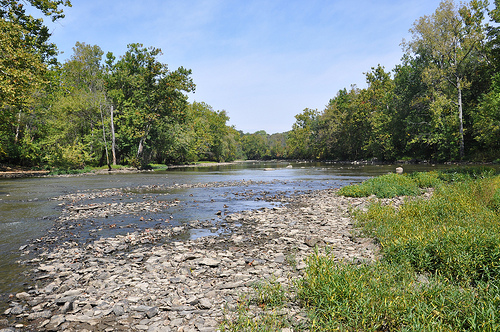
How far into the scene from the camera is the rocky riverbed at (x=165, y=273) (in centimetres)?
480

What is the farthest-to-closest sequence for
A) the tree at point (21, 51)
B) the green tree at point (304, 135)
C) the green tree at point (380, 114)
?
the green tree at point (304, 135), the green tree at point (380, 114), the tree at point (21, 51)

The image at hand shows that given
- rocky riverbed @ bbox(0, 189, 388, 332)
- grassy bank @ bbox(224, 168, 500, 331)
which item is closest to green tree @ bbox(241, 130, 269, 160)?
rocky riverbed @ bbox(0, 189, 388, 332)

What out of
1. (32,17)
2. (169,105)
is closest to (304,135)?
(169,105)

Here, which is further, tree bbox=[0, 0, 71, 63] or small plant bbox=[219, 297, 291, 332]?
tree bbox=[0, 0, 71, 63]

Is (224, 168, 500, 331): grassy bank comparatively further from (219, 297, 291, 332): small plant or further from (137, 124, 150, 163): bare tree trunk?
(137, 124, 150, 163): bare tree trunk

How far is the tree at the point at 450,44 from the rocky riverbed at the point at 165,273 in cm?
4709

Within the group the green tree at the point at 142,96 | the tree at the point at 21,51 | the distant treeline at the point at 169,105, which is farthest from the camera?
the green tree at the point at 142,96

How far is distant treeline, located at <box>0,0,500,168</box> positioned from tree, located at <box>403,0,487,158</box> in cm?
15

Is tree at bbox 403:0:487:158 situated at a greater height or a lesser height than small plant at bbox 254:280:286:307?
greater

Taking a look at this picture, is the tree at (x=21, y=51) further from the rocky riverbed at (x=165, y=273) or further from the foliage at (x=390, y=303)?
the foliage at (x=390, y=303)

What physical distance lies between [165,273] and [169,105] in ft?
177

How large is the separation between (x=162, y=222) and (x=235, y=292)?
25.0 ft

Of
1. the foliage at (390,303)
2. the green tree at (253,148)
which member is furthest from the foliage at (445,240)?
the green tree at (253,148)

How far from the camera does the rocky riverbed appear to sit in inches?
189
